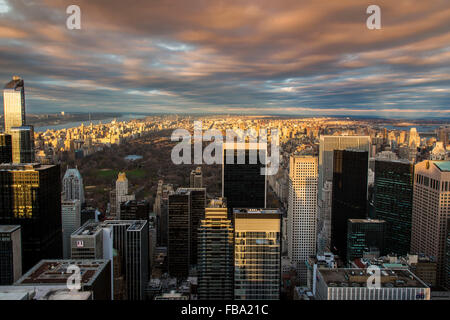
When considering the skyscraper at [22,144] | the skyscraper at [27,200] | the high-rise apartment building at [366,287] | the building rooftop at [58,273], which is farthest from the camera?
the skyscraper at [27,200]

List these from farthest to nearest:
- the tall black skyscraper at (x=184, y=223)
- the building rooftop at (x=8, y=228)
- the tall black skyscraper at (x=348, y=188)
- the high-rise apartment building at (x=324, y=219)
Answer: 1. the tall black skyscraper at (x=348, y=188)
2. the high-rise apartment building at (x=324, y=219)
3. the tall black skyscraper at (x=184, y=223)
4. the building rooftop at (x=8, y=228)

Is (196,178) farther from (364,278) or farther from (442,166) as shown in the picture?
(442,166)

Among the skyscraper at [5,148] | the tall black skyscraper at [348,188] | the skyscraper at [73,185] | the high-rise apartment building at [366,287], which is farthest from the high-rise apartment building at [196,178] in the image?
the tall black skyscraper at [348,188]

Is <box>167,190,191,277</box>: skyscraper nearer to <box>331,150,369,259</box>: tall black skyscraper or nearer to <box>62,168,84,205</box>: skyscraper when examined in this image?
<box>62,168,84,205</box>: skyscraper

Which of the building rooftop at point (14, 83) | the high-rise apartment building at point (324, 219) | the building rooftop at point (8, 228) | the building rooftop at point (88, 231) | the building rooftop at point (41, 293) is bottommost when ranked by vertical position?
the high-rise apartment building at point (324, 219)

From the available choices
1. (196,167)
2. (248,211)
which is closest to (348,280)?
(248,211)

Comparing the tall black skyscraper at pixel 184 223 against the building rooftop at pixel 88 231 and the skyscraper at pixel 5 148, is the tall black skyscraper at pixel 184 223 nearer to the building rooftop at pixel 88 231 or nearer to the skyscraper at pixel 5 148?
the building rooftop at pixel 88 231

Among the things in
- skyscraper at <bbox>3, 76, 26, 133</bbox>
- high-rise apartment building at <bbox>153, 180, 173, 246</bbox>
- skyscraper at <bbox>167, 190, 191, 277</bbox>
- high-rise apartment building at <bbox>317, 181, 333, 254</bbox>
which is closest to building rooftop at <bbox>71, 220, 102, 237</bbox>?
skyscraper at <bbox>3, 76, 26, 133</bbox>
